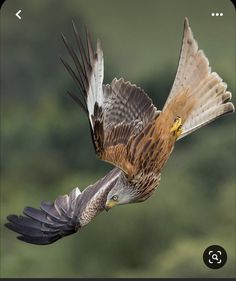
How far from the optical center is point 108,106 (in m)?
3.96

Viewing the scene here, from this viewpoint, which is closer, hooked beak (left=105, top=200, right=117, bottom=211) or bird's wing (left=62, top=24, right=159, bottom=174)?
bird's wing (left=62, top=24, right=159, bottom=174)

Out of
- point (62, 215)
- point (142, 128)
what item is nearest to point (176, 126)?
point (142, 128)

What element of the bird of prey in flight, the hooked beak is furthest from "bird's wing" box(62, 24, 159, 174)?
the hooked beak

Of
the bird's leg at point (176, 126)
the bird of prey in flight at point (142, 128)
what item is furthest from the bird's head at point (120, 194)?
the bird's leg at point (176, 126)

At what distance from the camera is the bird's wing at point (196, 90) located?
4.01 m

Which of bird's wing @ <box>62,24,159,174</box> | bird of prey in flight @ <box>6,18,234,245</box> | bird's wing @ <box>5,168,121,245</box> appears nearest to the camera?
bird's wing @ <box>62,24,159,174</box>

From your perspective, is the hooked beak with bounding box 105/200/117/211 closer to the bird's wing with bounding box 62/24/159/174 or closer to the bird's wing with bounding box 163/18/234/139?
the bird's wing with bounding box 62/24/159/174

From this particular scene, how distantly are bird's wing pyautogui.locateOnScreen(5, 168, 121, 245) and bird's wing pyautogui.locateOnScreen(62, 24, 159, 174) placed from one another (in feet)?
0.45

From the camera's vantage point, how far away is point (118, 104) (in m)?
4.02

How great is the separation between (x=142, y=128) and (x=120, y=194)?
0.25 metres

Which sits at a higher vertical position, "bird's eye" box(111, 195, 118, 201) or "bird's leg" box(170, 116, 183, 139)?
"bird's leg" box(170, 116, 183, 139)

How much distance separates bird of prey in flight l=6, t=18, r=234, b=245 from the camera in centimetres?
400

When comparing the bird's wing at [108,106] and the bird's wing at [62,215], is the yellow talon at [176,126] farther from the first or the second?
the bird's wing at [62,215]

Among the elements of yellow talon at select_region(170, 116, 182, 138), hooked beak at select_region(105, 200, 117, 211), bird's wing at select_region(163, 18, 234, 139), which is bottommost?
hooked beak at select_region(105, 200, 117, 211)
